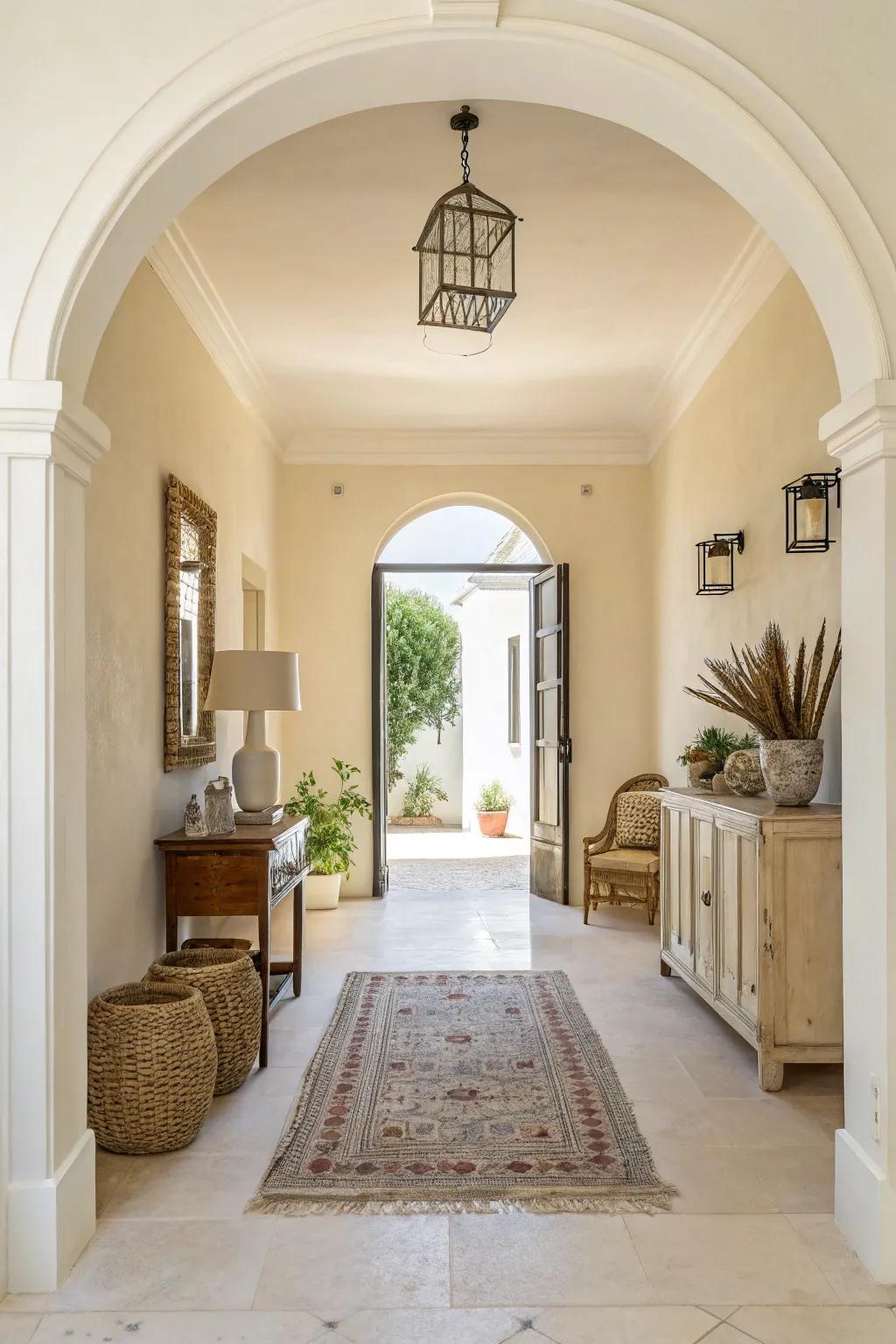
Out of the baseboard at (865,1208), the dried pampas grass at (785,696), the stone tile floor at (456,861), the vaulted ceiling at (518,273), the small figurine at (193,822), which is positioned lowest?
the stone tile floor at (456,861)

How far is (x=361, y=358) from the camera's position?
228 inches

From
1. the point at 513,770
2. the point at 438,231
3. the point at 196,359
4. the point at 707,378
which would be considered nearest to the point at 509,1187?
the point at 438,231

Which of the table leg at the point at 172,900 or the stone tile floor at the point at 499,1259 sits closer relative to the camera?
the stone tile floor at the point at 499,1259

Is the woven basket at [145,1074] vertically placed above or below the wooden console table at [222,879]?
below

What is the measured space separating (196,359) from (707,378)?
8.73 ft

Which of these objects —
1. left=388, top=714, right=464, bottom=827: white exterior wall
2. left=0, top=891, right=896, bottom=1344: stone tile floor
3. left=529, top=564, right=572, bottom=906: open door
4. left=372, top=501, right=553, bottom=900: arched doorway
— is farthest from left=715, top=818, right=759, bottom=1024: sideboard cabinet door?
left=388, top=714, right=464, bottom=827: white exterior wall

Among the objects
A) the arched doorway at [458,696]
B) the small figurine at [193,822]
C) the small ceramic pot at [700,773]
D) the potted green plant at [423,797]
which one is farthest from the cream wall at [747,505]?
the potted green plant at [423,797]

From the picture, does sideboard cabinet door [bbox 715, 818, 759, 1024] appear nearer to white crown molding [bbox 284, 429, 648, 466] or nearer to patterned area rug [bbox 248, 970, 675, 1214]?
patterned area rug [bbox 248, 970, 675, 1214]

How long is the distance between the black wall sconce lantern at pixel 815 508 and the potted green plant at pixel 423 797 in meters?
9.37

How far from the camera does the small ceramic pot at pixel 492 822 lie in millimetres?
11344

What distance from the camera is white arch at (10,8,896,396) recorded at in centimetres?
233

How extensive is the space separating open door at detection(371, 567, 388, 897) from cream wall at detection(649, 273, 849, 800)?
1890 millimetres

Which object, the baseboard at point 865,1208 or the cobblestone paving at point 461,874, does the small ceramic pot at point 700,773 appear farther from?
the cobblestone paving at point 461,874

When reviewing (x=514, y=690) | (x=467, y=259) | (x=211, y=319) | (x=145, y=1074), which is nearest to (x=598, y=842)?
(x=211, y=319)
